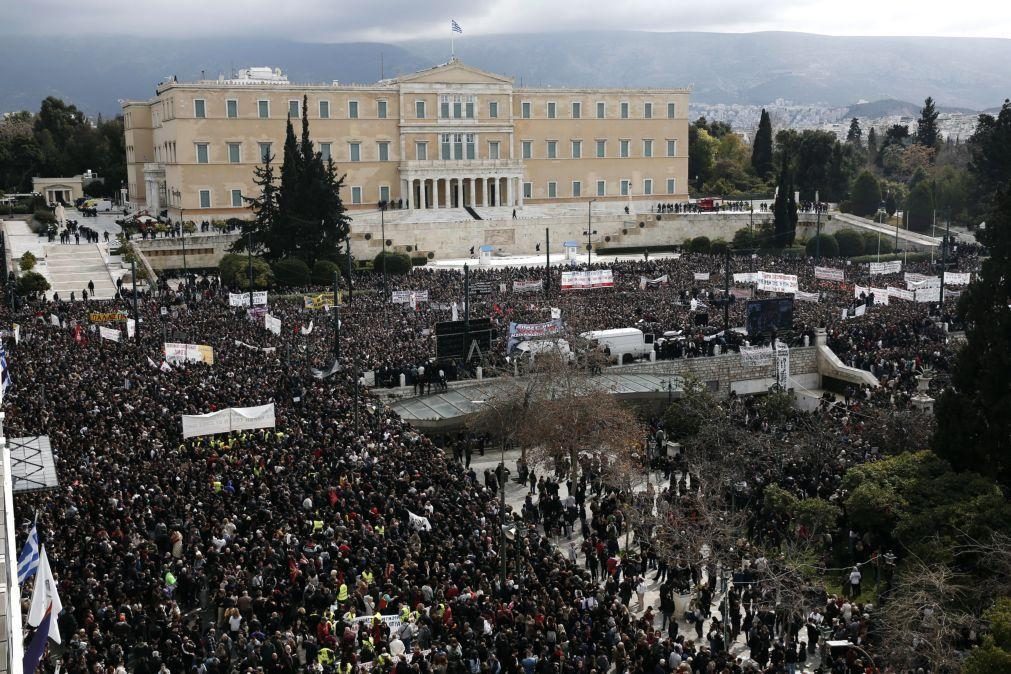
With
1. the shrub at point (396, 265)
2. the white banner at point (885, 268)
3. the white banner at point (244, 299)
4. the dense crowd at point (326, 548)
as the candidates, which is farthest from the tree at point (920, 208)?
the white banner at point (244, 299)

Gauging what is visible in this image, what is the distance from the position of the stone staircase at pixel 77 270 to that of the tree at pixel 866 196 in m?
48.9

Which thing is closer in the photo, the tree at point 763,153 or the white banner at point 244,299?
the white banner at point 244,299

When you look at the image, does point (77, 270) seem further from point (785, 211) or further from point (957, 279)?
point (957, 279)

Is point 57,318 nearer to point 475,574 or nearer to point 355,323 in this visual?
point 355,323

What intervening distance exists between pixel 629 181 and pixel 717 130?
88.4ft

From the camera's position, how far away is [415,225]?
67.0 metres

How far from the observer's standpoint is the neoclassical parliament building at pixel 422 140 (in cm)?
6988

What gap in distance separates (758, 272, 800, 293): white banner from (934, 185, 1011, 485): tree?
19.5m

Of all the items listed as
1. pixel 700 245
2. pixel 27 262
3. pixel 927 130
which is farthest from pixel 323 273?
pixel 927 130

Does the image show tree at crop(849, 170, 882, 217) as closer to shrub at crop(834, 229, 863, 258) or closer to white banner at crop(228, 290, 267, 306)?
shrub at crop(834, 229, 863, 258)

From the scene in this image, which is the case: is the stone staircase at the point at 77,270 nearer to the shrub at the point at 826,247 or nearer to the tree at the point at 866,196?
the shrub at the point at 826,247

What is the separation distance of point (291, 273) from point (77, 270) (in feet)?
35.7

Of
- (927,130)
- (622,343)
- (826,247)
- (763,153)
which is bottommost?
(622,343)

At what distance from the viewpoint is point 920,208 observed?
7306 cm
